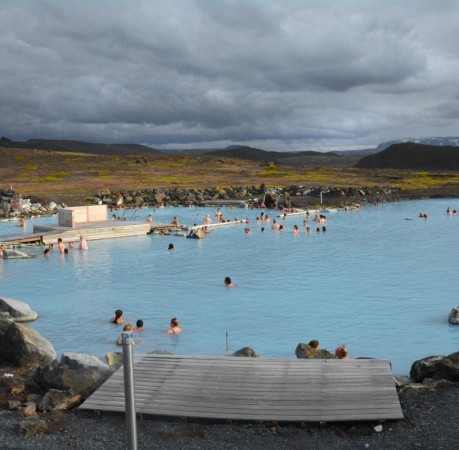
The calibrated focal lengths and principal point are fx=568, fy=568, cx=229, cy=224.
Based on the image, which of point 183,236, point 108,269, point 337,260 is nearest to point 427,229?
point 337,260

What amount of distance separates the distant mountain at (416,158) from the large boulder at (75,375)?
111m

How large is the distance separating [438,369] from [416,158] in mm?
124733

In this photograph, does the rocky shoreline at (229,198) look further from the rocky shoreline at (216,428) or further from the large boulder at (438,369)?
the large boulder at (438,369)

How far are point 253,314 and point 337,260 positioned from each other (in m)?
8.56

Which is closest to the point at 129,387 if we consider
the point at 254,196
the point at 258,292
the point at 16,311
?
the point at 16,311

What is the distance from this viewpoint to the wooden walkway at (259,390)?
248 inches

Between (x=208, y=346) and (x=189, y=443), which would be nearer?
(x=189, y=443)

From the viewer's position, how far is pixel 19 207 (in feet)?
131

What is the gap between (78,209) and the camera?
29453 mm

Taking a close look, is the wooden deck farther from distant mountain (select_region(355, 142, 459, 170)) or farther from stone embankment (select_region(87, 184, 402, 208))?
distant mountain (select_region(355, 142, 459, 170))

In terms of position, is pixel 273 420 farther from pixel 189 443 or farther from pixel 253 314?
pixel 253 314

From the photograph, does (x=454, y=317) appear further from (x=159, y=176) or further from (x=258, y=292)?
(x=159, y=176)

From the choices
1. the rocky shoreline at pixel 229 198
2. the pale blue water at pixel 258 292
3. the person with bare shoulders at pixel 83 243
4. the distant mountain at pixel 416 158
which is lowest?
the pale blue water at pixel 258 292

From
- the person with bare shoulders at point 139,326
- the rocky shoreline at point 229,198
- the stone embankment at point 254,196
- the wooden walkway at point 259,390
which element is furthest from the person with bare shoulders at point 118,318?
the stone embankment at point 254,196
